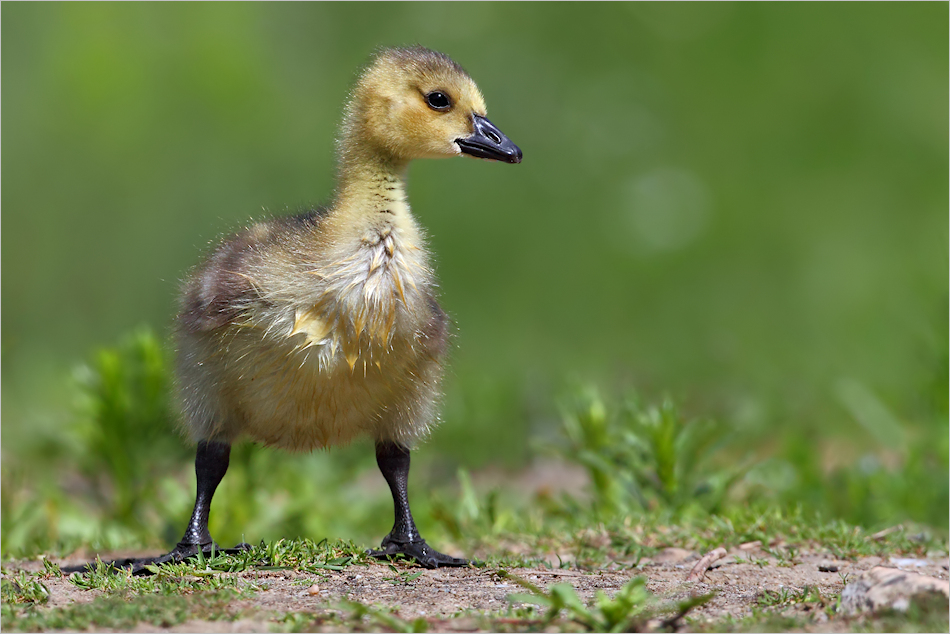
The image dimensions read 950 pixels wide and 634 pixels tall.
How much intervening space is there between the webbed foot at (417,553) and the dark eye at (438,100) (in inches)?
65.2

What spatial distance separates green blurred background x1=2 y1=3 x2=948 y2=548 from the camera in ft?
30.6

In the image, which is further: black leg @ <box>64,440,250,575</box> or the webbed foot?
the webbed foot

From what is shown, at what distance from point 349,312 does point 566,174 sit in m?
7.85

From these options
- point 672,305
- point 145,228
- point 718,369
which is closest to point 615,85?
point 672,305

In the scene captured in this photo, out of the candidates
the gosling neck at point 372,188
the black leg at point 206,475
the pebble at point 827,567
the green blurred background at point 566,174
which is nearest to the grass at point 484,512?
the pebble at point 827,567

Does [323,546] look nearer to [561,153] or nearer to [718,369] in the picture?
Answer: [718,369]

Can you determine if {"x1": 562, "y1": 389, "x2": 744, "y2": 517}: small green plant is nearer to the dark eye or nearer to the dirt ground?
the dirt ground

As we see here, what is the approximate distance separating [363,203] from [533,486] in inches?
134

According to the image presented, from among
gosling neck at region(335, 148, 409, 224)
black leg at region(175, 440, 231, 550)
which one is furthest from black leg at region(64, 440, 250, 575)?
gosling neck at region(335, 148, 409, 224)

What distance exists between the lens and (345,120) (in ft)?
13.6

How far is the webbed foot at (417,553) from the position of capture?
4035 millimetres

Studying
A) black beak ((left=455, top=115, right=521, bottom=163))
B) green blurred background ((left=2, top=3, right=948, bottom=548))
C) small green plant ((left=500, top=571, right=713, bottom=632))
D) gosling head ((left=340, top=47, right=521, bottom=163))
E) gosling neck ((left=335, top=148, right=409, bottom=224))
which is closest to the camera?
small green plant ((left=500, top=571, right=713, bottom=632))

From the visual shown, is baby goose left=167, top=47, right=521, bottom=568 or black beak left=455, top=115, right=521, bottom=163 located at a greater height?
black beak left=455, top=115, right=521, bottom=163

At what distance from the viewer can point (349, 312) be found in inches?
143
